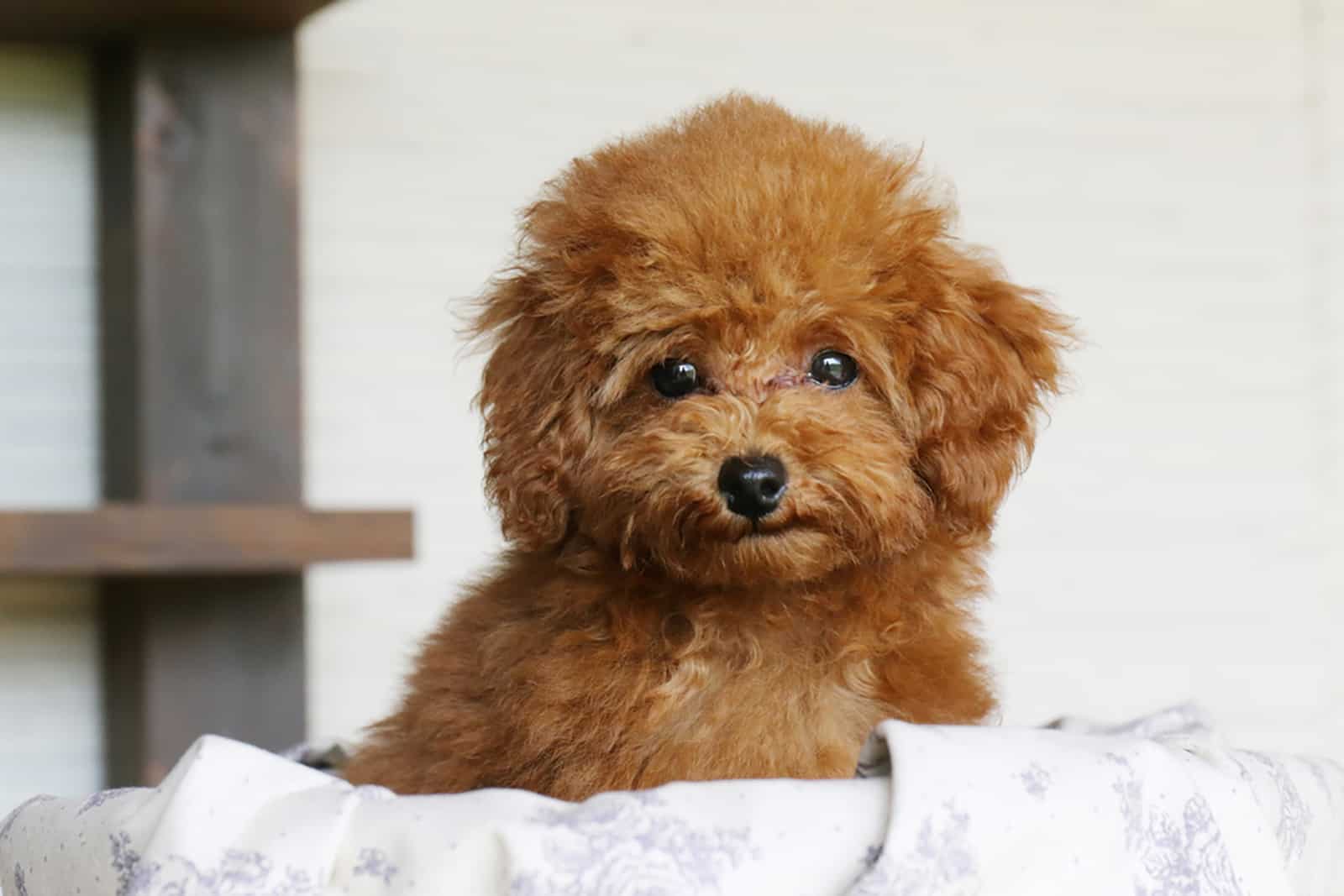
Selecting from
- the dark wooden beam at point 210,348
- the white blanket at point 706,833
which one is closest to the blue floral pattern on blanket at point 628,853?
the white blanket at point 706,833

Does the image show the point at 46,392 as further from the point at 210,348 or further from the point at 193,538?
the point at 193,538

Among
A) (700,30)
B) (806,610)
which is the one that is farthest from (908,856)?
(700,30)

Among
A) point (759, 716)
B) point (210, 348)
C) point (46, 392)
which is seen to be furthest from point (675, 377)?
point (46, 392)

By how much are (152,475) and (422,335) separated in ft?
2.21

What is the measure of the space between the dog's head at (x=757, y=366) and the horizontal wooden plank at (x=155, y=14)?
120 centimetres

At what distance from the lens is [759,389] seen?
145 centimetres

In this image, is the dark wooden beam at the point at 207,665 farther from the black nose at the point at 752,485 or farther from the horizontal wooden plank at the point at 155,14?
the black nose at the point at 752,485

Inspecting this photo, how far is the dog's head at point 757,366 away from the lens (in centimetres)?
138

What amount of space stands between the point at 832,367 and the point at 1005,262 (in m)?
2.05

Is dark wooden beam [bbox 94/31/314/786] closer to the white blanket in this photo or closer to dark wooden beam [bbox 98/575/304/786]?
dark wooden beam [bbox 98/575/304/786]

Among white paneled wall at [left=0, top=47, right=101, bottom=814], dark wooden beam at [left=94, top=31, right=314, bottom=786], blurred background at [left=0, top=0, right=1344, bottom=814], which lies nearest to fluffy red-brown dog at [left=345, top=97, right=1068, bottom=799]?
dark wooden beam at [left=94, top=31, right=314, bottom=786]

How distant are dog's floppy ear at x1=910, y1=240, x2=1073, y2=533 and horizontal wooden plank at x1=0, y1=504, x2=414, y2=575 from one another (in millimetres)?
1180

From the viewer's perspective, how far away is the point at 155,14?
8.55ft

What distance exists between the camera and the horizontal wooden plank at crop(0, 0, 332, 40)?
2.56 metres
